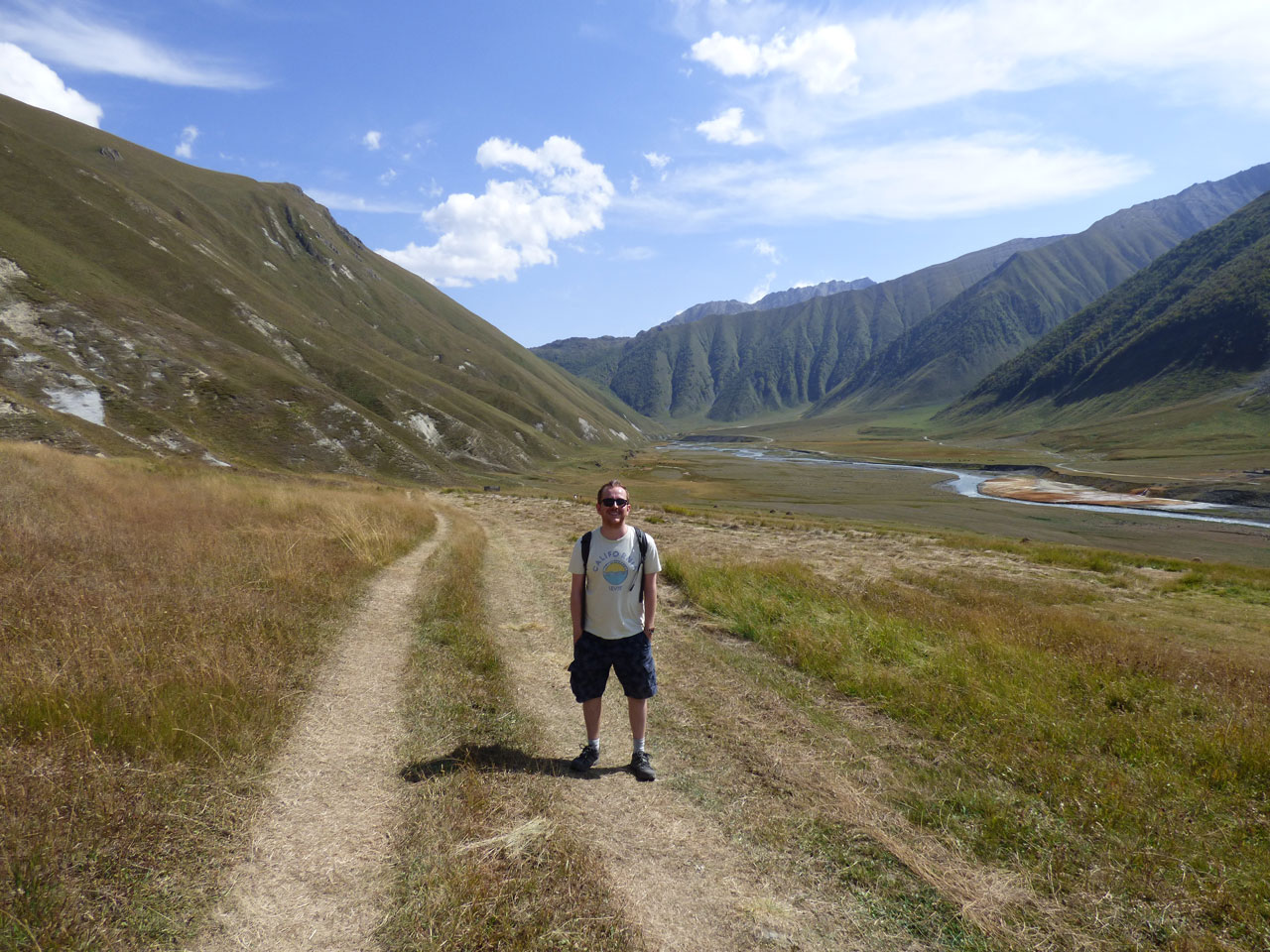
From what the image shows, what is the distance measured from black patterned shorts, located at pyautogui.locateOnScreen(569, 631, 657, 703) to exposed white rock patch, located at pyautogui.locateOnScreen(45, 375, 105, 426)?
65551 millimetres

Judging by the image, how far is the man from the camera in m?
6.50

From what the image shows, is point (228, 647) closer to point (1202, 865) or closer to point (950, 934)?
point (950, 934)

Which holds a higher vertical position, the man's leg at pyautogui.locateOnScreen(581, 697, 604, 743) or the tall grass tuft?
the man's leg at pyautogui.locateOnScreen(581, 697, 604, 743)

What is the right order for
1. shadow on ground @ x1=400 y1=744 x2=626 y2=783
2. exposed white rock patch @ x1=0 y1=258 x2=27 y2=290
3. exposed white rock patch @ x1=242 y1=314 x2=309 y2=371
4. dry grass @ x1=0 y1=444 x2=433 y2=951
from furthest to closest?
1. exposed white rock patch @ x1=242 y1=314 x2=309 y2=371
2. exposed white rock patch @ x1=0 y1=258 x2=27 y2=290
3. shadow on ground @ x1=400 y1=744 x2=626 y2=783
4. dry grass @ x1=0 y1=444 x2=433 y2=951

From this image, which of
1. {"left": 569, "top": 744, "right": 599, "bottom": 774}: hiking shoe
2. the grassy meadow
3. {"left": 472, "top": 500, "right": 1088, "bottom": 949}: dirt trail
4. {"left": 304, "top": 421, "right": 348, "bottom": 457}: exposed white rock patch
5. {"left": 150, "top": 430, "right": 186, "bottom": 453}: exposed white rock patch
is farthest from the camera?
{"left": 304, "top": 421, "right": 348, "bottom": 457}: exposed white rock patch

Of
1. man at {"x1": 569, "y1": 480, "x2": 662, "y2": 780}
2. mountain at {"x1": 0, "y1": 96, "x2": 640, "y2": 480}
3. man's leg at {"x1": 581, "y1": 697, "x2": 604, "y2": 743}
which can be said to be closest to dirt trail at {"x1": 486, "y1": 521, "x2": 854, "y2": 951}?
man's leg at {"x1": 581, "y1": 697, "x2": 604, "y2": 743}

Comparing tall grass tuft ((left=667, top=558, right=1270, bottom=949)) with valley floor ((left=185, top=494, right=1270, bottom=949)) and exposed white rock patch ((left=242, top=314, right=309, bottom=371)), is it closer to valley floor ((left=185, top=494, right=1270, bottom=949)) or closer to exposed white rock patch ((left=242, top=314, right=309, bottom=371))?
valley floor ((left=185, top=494, right=1270, bottom=949))

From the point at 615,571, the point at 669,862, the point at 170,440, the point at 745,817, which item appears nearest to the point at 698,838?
the point at 669,862

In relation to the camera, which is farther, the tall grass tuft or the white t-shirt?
the white t-shirt

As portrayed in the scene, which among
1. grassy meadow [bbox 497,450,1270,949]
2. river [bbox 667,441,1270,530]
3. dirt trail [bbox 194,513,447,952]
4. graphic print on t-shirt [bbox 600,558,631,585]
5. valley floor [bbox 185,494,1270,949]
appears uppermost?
A: graphic print on t-shirt [bbox 600,558,631,585]

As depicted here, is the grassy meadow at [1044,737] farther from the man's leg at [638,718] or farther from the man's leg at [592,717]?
the man's leg at [592,717]

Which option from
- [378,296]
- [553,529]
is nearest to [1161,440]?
[553,529]

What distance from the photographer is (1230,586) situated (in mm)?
26391

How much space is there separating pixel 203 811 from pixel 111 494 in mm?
16141
